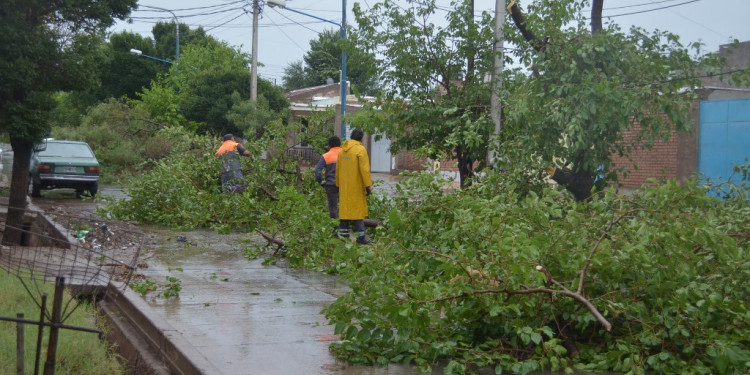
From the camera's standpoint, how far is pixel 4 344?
19.3ft

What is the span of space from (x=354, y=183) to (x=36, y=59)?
482 cm

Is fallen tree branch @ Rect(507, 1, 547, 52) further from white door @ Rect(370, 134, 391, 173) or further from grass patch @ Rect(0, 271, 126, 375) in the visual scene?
white door @ Rect(370, 134, 391, 173)

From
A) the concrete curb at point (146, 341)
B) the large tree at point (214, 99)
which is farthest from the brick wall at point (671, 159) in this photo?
the large tree at point (214, 99)

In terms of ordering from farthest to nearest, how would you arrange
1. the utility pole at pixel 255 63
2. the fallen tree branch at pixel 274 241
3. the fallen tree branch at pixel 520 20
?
1. the utility pole at pixel 255 63
2. the fallen tree branch at pixel 520 20
3. the fallen tree branch at pixel 274 241

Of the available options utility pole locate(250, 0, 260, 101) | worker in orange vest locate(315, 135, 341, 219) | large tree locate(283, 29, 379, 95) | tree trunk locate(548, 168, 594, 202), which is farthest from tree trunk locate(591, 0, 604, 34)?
large tree locate(283, 29, 379, 95)

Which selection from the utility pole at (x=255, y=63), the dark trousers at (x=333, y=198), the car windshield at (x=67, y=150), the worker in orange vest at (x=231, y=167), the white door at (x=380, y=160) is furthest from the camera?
the white door at (x=380, y=160)

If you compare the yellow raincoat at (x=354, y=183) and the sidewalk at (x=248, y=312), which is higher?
the yellow raincoat at (x=354, y=183)

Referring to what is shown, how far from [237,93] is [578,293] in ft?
95.3

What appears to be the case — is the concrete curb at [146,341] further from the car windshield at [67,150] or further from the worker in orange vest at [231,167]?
the car windshield at [67,150]

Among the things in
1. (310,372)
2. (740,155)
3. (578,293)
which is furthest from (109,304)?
(740,155)

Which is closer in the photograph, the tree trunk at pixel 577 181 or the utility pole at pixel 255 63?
the tree trunk at pixel 577 181

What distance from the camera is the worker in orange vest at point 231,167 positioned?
44.7 feet

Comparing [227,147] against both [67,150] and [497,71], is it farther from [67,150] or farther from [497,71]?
[67,150]

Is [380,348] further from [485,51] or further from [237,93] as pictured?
[237,93]
